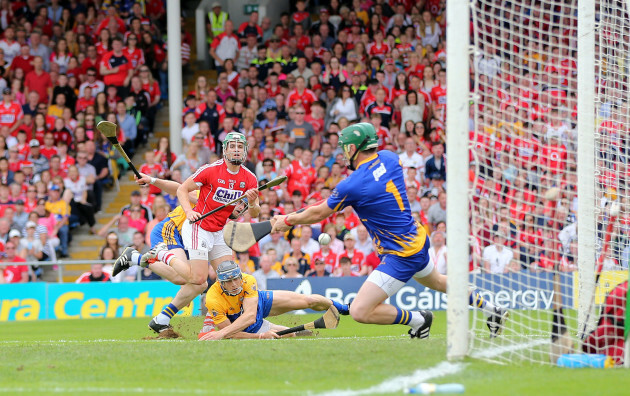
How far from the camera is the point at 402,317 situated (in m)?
9.52

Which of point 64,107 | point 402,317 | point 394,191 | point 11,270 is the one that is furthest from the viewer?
point 64,107

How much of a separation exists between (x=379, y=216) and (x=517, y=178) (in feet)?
5.25

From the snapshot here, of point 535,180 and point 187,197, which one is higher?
point 535,180

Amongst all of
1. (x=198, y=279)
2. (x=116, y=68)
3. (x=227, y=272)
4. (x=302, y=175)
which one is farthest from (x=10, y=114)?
(x=227, y=272)

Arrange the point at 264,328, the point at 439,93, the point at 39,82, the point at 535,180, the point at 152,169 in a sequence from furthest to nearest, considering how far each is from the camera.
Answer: the point at 39,82 → the point at 439,93 → the point at 152,169 → the point at 264,328 → the point at 535,180

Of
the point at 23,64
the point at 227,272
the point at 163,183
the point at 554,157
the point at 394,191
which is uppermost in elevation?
the point at 23,64

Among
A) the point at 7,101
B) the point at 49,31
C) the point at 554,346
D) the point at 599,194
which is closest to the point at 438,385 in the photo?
the point at 554,346

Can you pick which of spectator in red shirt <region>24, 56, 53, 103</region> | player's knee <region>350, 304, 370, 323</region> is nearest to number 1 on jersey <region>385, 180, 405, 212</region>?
player's knee <region>350, 304, 370, 323</region>

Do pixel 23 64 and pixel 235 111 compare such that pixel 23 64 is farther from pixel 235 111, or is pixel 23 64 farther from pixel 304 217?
pixel 304 217

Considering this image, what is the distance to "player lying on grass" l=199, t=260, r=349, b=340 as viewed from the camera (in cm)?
1043

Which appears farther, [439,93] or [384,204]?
[439,93]

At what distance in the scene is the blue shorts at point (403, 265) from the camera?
9.20m

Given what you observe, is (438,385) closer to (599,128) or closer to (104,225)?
(599,128)

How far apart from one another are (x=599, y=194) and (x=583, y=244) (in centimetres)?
80
